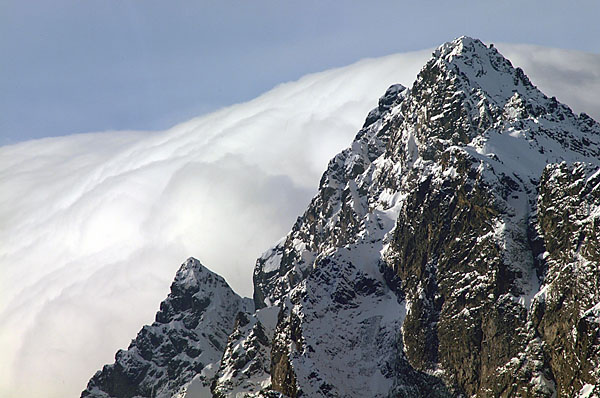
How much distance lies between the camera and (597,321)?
197 meters

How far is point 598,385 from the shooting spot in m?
197

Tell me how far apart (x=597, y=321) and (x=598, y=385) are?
10165 millimetres
